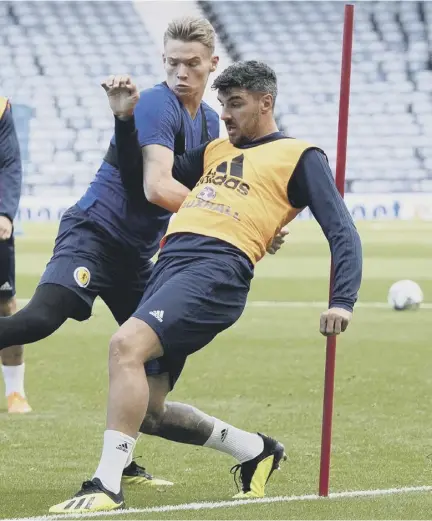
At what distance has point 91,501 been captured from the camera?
4.96m

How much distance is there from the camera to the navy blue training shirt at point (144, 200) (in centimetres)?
578

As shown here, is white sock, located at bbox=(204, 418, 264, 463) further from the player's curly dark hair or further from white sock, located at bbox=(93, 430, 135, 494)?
the player's curly dark hair

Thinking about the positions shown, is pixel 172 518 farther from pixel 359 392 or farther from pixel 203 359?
pixel 203 359

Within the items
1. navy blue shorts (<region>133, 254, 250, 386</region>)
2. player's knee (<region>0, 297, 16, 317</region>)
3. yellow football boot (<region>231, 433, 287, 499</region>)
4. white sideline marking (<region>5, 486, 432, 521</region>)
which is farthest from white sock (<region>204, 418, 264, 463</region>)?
player's knee (<region>0, 297, 16, 317</region>)

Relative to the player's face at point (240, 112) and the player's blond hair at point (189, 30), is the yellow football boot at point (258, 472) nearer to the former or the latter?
the player's face at point (240, 112)

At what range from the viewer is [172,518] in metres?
5.01

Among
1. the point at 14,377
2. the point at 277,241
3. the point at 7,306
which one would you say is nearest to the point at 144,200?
the point at 277,241

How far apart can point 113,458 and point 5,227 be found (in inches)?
104

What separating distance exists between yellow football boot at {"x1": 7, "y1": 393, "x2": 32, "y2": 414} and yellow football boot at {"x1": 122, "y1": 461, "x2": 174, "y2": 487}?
238 centimetres

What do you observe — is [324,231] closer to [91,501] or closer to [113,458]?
[113,458]

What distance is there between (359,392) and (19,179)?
3.15 meters

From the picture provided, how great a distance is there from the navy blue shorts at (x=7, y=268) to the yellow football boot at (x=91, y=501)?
3273 millimetres

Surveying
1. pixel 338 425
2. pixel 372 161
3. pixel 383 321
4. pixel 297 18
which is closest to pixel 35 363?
pixel 338 425

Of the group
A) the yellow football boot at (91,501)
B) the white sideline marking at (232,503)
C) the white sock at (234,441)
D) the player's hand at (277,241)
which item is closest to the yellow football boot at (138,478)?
the white sock at (234,441)
